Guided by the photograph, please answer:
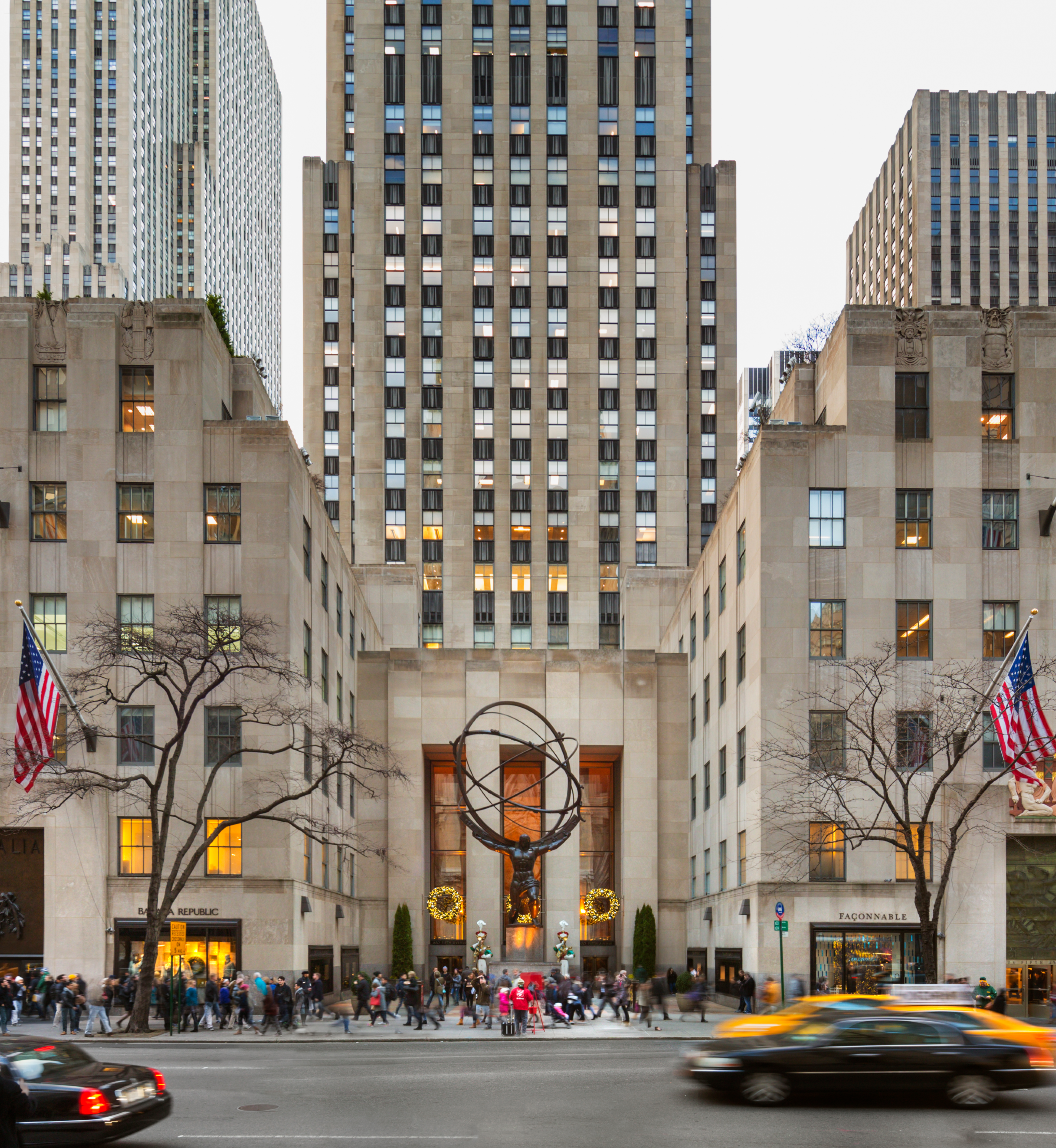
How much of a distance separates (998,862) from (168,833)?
27.2 metres

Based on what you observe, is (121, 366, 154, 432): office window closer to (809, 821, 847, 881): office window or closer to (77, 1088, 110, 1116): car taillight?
(809, 821, 847, 881): office window

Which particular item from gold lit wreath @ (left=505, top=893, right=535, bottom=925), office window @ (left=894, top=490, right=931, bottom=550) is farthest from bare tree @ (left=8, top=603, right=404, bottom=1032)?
office window @ (left=894, top=490, right=931, bottom=550)

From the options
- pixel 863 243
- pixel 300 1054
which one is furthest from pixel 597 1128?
pixel 863 243

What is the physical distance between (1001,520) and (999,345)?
6216 mm

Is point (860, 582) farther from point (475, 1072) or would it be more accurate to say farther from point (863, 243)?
point (863, 243)

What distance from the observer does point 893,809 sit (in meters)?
35.1

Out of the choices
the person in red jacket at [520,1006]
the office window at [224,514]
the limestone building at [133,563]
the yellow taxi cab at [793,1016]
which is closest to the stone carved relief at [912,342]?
the limestone building at [133,563]

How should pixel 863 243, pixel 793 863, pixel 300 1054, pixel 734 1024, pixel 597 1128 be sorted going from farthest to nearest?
pixel 863 243
pixel 793 863
pixel 300 1054
pixel 734 1024
pixel 597 1128

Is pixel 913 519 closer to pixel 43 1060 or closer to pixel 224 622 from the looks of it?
pixel 224 622

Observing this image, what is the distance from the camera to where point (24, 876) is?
1692 inches

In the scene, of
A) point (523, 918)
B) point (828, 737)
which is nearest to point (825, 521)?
point (828, 737)

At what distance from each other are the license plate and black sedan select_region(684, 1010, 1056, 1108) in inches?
304

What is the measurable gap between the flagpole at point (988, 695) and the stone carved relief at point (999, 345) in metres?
9.80

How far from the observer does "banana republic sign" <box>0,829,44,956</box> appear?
140 feet
